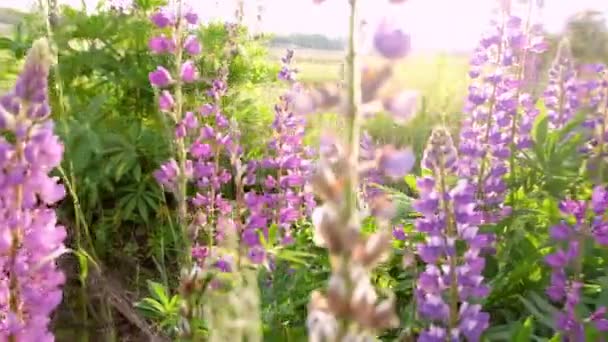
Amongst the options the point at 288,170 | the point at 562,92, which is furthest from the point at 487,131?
the point at 288,170

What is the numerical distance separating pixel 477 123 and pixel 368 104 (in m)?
2.59

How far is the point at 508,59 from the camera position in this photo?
3139 mm

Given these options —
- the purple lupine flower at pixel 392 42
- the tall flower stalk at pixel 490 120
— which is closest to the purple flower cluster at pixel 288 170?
the tall flower stalk at pixel 490 120

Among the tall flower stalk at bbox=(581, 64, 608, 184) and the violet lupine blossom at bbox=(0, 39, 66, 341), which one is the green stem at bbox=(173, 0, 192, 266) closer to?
the violet lupine blossom at bbox=(0, 39, 66, 341)

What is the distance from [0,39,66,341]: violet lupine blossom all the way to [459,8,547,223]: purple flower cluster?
1.65 meters

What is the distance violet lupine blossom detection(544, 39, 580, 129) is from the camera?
349 cm

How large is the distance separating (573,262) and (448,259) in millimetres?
551

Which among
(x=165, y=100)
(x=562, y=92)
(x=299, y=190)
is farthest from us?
(x=299, y=190)

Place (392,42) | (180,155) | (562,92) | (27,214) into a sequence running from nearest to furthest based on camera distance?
(392,42) < (27,214) < (180,155) < (562,92)

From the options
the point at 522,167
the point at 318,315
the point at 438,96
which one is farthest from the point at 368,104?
the point at 522,167

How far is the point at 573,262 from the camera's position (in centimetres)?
208

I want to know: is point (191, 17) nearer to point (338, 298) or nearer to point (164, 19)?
point (164, 19)

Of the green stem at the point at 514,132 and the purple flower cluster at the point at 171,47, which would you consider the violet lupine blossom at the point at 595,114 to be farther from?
the purple flower cluster at the point at 171,47

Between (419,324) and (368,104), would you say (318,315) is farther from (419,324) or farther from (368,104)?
(419,324)
